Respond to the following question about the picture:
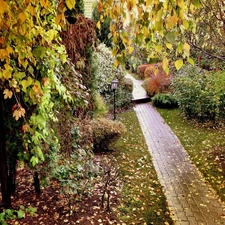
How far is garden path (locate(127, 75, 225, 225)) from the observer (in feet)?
15.8

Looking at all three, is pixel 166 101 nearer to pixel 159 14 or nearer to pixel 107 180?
pixel 107 180

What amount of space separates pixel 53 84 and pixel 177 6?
242cm

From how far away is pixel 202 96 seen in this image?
1122 cm

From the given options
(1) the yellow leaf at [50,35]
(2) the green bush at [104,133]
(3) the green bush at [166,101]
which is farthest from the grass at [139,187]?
(3) the green bush at [166,101]

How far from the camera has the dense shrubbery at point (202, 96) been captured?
10.4m

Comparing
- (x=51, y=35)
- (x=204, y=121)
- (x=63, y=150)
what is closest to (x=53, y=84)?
(x=51, y=35)

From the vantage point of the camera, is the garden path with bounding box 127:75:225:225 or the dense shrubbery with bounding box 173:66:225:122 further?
the dense shrubbery with bounding box 173:66:225:122

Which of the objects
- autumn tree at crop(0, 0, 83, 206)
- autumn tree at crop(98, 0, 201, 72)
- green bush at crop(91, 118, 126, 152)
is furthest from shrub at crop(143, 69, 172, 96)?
autumn tree at crop(98, 0, 201, 72)

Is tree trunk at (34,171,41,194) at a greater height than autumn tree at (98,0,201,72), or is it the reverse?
autumn tree at (98,0,201,72)

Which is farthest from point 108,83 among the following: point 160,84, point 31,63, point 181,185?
point 31,63

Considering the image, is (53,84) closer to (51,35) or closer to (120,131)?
(51,35)

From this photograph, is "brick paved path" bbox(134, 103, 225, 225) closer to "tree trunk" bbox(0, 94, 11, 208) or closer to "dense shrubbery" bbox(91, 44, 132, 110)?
"tree trunk" bbox(0, 94, 11, 208)

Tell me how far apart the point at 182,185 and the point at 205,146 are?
9.77 ft

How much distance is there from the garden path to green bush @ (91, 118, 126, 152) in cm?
138
